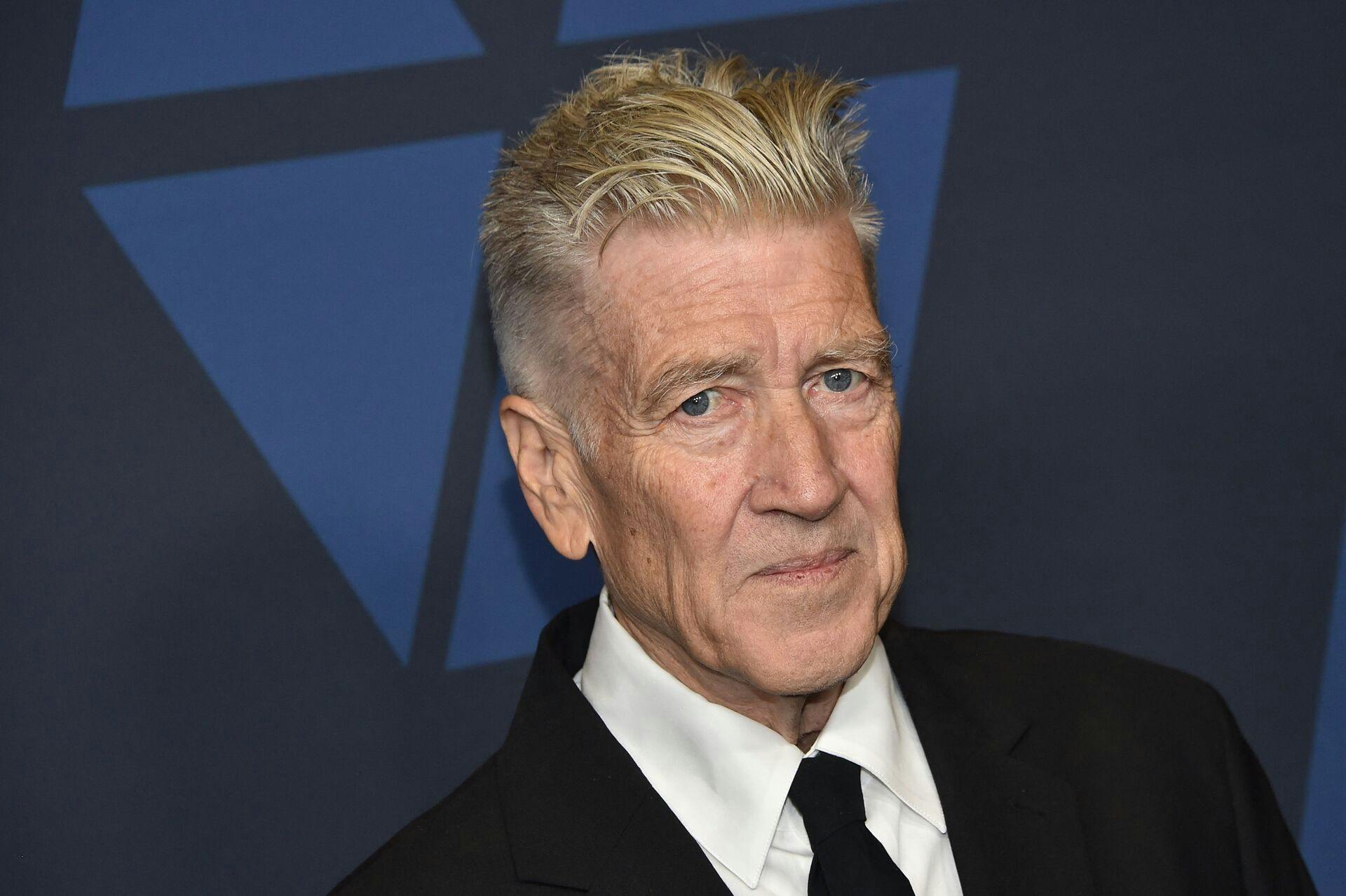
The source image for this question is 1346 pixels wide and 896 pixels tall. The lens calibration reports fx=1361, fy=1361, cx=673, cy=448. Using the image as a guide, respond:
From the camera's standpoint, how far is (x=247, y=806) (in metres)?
1.96

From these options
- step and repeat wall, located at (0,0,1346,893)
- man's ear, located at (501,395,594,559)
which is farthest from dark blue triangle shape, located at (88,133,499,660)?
man's ear, located at (501,395,594,559)

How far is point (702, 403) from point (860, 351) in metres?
0.20

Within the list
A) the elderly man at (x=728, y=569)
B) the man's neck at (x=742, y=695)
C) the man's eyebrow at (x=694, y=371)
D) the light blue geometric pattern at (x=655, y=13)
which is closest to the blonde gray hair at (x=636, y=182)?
the elderly man at (x=728, y=569)

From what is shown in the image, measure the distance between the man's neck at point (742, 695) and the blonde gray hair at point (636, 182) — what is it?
0.27 metres

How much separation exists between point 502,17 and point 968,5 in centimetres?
75

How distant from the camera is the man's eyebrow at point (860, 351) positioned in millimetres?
1552

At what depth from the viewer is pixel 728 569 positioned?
1.53 m

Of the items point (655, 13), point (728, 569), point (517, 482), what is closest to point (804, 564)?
point (728, 569)

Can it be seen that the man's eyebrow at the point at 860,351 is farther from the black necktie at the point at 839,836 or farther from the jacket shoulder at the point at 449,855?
the jacket shoulder at the point at 449,855

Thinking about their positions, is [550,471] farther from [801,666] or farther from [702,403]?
[801,666]

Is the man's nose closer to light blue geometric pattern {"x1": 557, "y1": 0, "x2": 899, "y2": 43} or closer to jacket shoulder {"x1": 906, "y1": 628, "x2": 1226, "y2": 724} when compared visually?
jacket shoulder {"x1": 906, "y1": 628, "x2": 1226, "y2": 724}

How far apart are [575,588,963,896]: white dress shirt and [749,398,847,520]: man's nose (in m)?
0.28

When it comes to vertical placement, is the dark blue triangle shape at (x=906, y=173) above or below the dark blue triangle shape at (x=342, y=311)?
above

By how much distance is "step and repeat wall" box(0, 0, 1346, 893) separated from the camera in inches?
75.1
